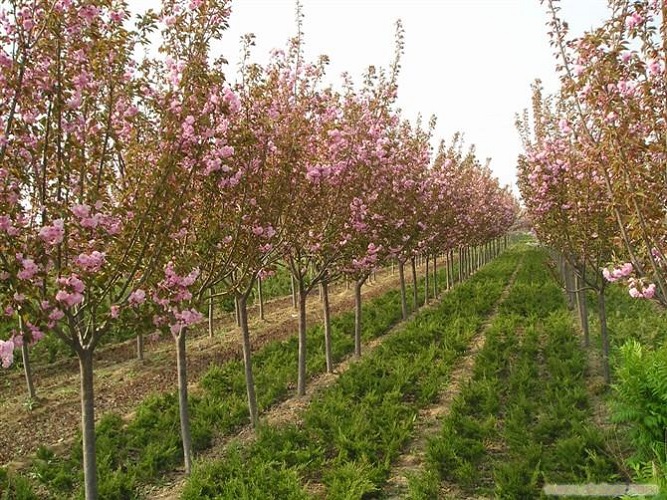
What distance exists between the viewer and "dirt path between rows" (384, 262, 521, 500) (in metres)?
6.86

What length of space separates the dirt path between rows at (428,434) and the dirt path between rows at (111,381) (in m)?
5.56

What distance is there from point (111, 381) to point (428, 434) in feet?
26.4

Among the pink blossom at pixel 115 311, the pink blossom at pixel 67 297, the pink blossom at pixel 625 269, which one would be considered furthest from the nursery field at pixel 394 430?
the pink blossom at pixel 67 297

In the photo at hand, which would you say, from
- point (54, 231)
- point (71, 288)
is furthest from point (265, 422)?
point (54, 231)

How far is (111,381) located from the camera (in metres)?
12.7

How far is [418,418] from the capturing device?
906cm

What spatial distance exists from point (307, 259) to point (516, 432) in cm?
508

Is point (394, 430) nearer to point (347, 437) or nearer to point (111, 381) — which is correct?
point (347, 437)

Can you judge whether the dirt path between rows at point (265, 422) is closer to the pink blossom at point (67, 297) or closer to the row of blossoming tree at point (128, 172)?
the row of blossoming tree at point (128, 172)

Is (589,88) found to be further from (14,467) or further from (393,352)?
(14,467)

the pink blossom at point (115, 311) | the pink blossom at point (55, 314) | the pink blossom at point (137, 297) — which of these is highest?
the pink blossom at point (137, 297)

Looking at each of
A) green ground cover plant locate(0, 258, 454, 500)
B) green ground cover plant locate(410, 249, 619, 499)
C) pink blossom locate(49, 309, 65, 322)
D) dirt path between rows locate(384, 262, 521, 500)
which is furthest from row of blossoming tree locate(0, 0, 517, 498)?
green ground cover plant locate(410, 249, 619, 499)

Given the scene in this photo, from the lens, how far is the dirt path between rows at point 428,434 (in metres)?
6.86

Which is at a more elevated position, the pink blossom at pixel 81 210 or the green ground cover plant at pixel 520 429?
the pink blossom at pixel 81 210
